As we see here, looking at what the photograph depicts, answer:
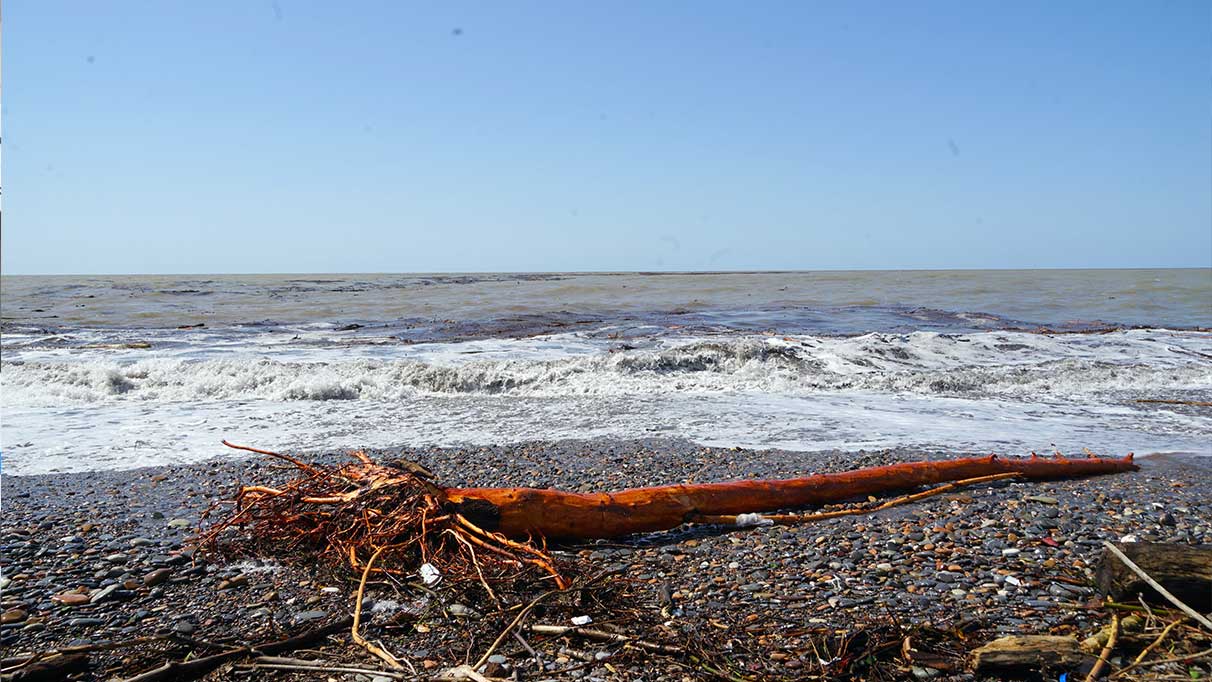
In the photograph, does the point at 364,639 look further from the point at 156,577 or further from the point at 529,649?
the point at 156,577

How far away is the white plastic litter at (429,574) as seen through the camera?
11.7 feet

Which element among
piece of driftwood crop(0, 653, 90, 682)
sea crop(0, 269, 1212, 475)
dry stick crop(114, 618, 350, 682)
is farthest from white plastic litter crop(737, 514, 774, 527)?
piece of driftwood crop(0, 653, 90, 682)

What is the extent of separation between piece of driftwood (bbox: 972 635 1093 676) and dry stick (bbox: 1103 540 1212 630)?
486mm

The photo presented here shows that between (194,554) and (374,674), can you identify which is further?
(194,554)

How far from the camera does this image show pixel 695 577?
368 cm

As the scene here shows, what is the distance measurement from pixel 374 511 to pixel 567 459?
259 cm

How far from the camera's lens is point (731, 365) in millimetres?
12523

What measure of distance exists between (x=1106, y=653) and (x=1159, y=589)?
0.45m

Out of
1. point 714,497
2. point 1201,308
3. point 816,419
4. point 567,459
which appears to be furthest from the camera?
point 1201,308

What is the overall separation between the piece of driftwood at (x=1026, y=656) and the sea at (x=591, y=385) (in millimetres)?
4172

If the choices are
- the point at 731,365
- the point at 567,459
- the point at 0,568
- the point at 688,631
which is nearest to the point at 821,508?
the point at 688,631

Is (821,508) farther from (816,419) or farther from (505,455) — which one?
(816,419)

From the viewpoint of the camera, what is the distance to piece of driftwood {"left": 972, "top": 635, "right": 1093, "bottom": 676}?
8.86 feet

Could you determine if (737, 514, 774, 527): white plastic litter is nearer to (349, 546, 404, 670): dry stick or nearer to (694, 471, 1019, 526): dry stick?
(694, 471, 1019, 526): dry stick
